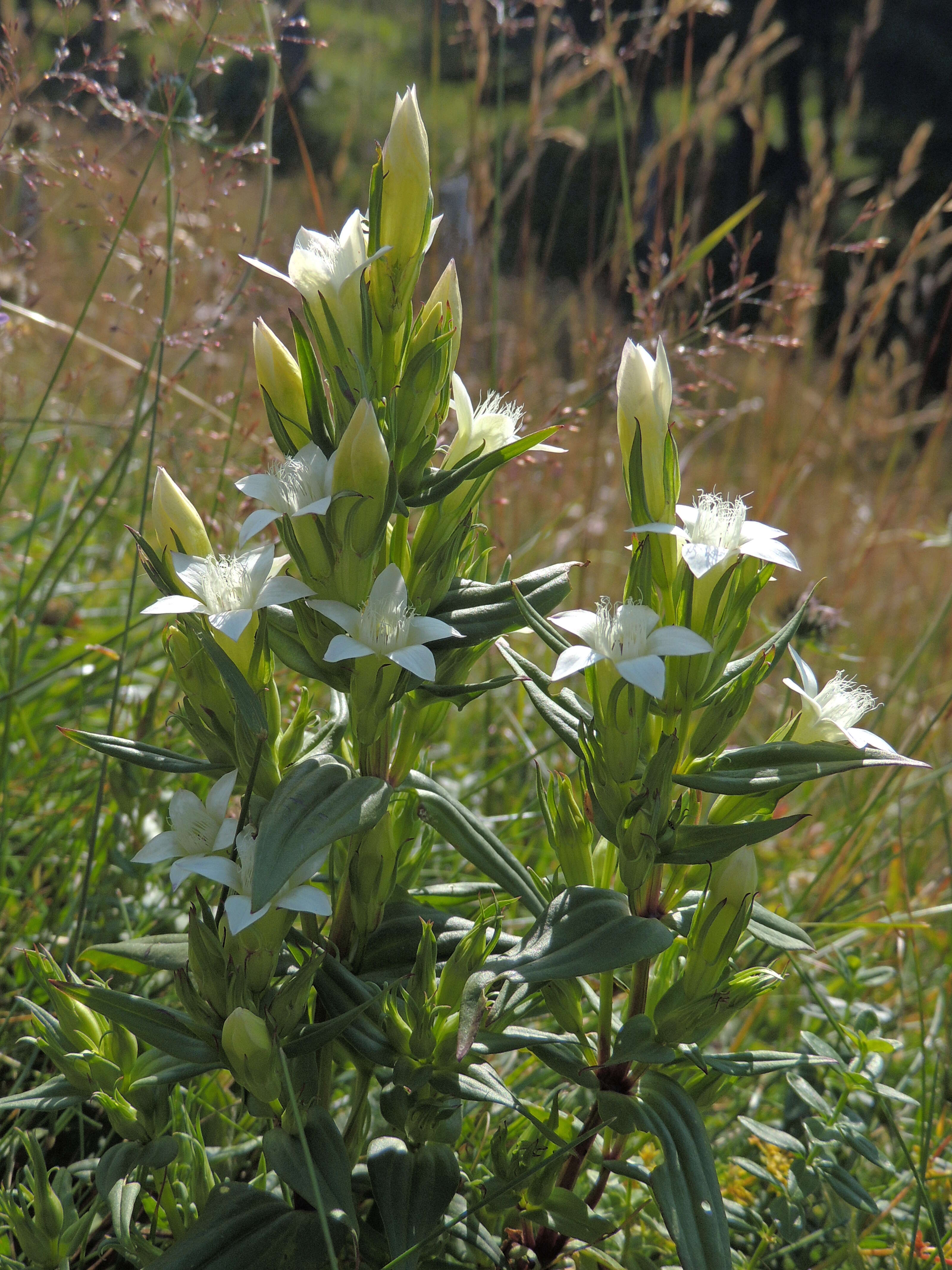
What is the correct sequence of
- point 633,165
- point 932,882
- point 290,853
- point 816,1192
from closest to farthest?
point 290,853
point 816,1192
point 932,882
point 633,165

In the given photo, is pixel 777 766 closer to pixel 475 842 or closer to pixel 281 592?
pixel 475 842

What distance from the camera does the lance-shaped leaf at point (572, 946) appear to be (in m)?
0.91

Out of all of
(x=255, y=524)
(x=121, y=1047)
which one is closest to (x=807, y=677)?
(x=255, y=524)

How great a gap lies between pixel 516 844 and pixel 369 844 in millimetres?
1025

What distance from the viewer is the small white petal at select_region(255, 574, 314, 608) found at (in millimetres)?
947

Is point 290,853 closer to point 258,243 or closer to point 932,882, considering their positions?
point 258,243

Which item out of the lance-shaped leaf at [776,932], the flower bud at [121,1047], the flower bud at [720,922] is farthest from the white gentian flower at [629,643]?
the flower bud at [121,1047]

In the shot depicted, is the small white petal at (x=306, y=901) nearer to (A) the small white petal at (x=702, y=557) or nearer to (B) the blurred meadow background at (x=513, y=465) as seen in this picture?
(A) the small white petal at (x=702, y=557)

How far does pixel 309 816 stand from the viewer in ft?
2.99

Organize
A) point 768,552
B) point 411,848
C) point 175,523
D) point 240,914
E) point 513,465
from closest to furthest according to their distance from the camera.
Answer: point 240,914, point 768,552, point 175,523, point 411,848, point 513,465

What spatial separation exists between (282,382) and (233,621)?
0.29m

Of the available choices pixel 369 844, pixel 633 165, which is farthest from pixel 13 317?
pixel 633 165

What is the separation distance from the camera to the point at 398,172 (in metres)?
1.00

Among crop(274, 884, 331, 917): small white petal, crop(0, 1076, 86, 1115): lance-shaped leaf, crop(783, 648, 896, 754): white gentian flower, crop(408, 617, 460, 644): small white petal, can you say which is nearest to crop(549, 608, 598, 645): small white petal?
crop(408, 617, 460, 644): small white petal
